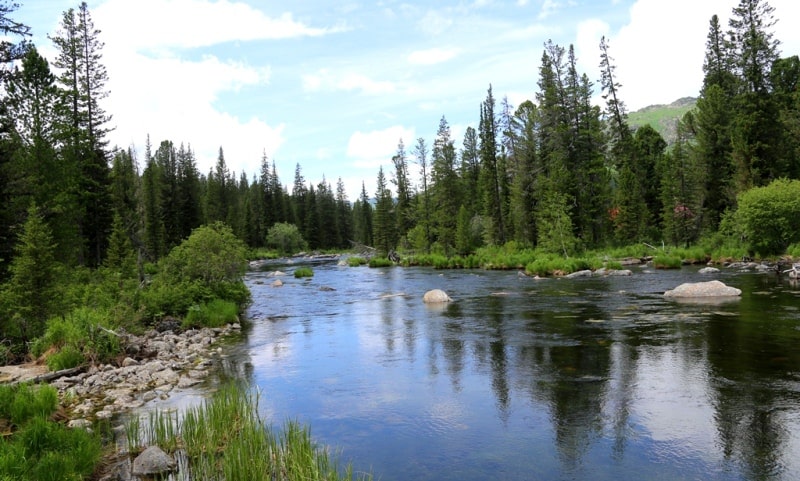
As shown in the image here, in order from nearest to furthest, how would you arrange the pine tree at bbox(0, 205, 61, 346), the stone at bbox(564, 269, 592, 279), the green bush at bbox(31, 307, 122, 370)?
the green bush at bbox(31, 307, 122, 370), the pine tree at bbox(0, 205, 61, 346), the stone at bbox(564, 269, 592, 279)

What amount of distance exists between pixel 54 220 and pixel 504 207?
4704cm

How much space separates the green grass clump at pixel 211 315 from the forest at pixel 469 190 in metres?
0.80

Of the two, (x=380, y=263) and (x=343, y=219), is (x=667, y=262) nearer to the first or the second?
(x=380, y=263)

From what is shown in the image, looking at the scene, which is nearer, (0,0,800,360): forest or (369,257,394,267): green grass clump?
(0,0,800,360): forest

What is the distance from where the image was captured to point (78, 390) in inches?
488

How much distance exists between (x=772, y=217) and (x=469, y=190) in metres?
46.5

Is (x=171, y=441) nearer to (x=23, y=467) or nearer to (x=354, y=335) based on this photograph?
(x=23, y=467)

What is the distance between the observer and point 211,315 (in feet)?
72.1

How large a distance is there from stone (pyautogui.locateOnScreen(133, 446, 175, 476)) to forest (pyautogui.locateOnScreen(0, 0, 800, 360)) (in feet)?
27.3

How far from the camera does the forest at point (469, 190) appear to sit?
20359 mm

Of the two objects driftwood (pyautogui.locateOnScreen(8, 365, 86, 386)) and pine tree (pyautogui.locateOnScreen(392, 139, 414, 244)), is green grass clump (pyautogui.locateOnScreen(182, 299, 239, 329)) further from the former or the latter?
Answer: pine tree (pyautogui.locateOnScreen(392, 139, 414, 244))

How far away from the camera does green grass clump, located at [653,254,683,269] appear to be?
1468 inches

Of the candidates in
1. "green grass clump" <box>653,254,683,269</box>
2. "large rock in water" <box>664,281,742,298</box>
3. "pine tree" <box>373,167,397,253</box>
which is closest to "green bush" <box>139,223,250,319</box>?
"large rock in water" <box>664,281,742,298</box>

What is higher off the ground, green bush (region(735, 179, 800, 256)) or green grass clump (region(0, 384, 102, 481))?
green bush (region(735, 179, 800, 256))
